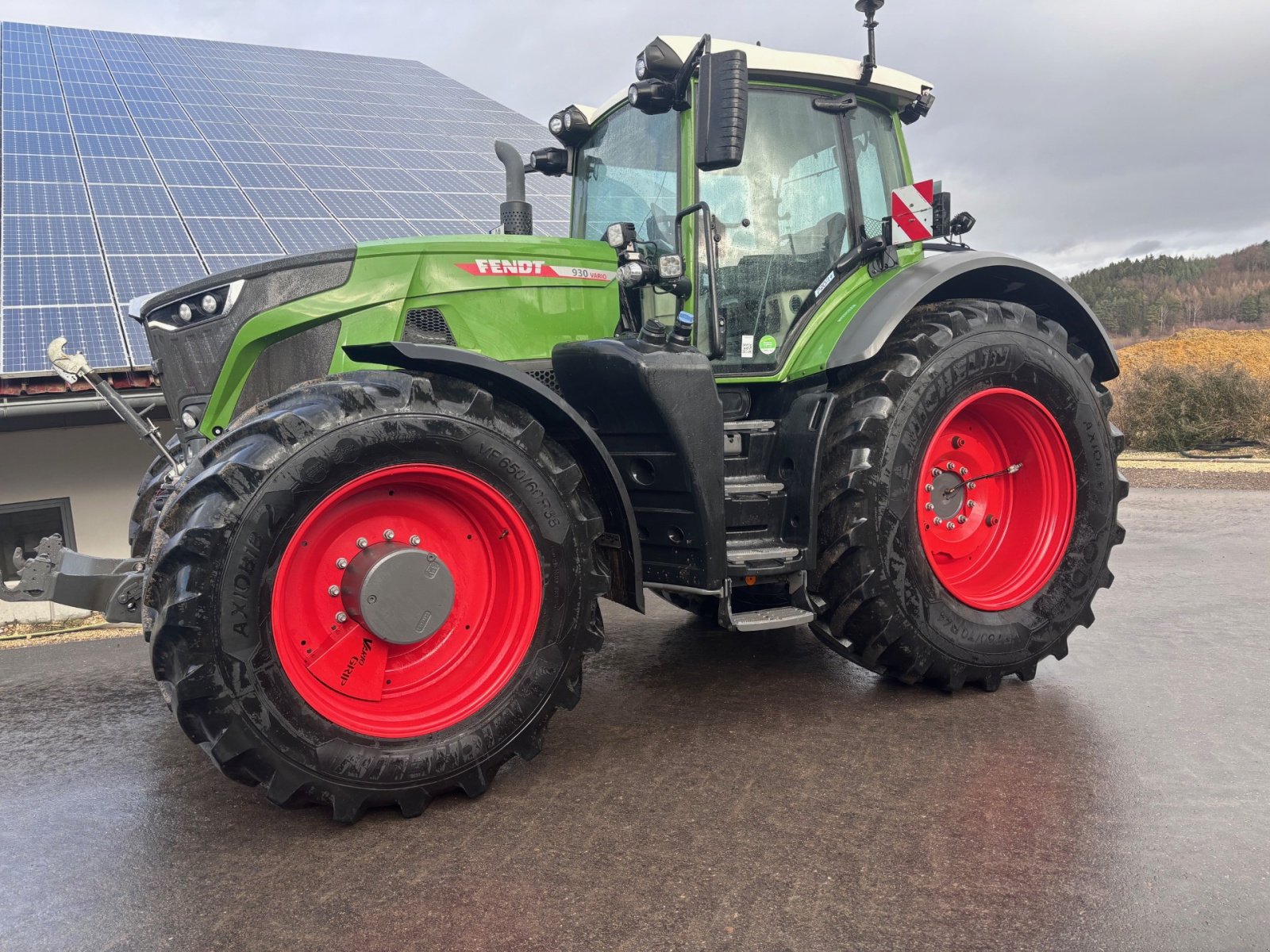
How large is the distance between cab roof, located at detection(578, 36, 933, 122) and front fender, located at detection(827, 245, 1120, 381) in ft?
2.46

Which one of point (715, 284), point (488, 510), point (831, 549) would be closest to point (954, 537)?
point (831, 549)

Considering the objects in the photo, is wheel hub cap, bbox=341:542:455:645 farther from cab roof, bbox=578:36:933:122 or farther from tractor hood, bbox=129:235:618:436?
cab roof, bbox=578:36:933:122

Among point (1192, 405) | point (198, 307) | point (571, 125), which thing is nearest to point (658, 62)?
point (571, 125)

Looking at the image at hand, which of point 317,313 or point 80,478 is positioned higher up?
Answer: point 317,313

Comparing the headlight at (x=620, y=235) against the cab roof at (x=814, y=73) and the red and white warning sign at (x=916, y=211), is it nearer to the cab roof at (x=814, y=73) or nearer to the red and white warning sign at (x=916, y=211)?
the cab roof at (x=814, y=73)

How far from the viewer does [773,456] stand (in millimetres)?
4086

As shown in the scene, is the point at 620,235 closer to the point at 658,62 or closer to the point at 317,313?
the point at 658,62

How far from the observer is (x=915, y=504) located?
3.92 m

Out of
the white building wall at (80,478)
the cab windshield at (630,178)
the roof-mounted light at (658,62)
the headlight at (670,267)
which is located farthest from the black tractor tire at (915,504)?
the white building wall at (80,478)

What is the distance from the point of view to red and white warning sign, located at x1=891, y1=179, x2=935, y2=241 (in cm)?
438

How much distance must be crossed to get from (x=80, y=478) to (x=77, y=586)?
4532 mm

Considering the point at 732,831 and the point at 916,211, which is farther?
the point at 916,211

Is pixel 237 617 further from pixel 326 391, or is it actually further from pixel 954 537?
pixel 954 537

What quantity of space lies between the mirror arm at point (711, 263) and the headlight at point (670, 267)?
4.2 inches
